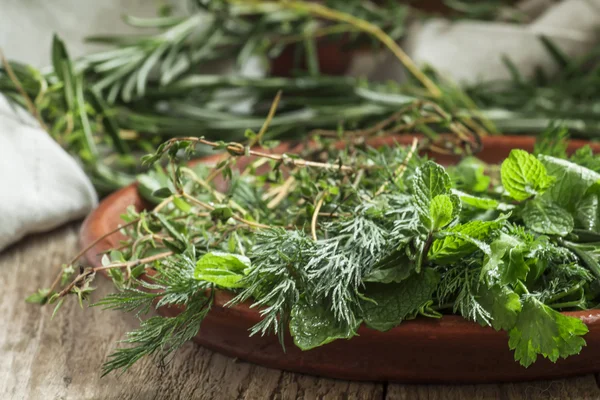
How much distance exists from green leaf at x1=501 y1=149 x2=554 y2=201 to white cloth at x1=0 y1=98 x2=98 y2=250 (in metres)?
0.54

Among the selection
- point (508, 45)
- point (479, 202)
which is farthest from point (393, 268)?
point (508, 45)

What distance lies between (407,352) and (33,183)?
0.54 m

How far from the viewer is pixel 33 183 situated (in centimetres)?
82

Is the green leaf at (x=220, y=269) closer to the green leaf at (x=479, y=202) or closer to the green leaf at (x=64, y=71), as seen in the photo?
the green leaf at (x=479, y=202)

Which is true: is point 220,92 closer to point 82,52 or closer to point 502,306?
point 82,52

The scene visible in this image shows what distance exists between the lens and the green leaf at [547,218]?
53 cm

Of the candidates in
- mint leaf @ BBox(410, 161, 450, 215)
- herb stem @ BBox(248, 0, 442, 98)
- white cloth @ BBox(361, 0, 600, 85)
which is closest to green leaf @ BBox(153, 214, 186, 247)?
mint leaf @ BBox(410, 161, 450, 215)

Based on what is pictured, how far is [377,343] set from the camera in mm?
501

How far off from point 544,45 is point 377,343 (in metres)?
0.92

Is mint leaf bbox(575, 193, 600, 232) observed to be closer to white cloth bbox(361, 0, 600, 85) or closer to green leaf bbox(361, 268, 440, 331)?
green leaf bbox(361, 268, 440, 331)

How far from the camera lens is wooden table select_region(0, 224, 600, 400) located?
1.79 feet

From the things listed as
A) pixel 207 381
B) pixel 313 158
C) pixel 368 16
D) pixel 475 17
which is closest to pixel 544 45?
pixel 475 17

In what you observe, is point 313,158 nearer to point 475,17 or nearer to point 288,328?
point 288,328

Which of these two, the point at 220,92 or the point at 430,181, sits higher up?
the point at 430,181
